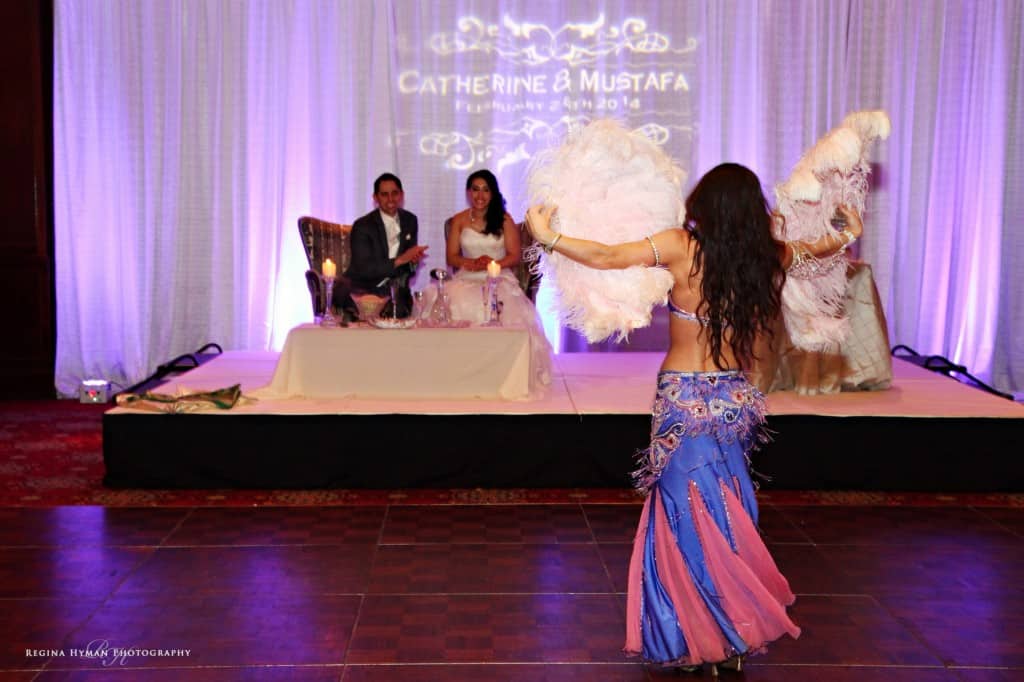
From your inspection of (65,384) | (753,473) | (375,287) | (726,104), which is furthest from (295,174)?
(753,473)

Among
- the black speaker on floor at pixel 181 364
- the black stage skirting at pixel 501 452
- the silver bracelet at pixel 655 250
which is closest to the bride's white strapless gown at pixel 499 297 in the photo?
the black stage skirting at pixel 501 452

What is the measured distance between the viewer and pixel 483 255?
6918 millimetres

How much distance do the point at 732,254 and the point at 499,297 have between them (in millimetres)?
3673

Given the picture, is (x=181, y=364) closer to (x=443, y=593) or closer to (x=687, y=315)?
(x=443, y=593)

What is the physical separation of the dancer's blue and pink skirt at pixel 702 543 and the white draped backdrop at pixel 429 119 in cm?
493

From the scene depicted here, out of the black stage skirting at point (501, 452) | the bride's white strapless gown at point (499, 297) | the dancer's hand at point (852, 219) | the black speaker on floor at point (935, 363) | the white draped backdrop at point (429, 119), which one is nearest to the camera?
the dancer's hand at point (852, 219)

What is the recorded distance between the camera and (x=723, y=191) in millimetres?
3020

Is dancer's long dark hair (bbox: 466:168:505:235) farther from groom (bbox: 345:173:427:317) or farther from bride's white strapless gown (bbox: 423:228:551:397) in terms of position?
groom (bbox: 345:173:427:317)

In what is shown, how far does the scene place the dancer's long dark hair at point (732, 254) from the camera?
9.93ft

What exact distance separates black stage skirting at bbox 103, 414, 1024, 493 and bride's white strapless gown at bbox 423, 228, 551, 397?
91cm

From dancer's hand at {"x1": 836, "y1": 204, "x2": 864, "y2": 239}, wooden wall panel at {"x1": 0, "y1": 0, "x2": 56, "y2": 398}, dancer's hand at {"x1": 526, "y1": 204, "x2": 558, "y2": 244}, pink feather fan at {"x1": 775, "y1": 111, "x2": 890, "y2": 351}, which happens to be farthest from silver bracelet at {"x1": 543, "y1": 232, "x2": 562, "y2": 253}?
wooden wall panel at {"x1": 0, "y1": 0, "x2": 56, "y2": 398}

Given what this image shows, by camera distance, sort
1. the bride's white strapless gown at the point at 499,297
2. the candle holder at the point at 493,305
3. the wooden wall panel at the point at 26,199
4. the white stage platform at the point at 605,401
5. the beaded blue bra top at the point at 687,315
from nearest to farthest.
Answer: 1. the beaded blue bra top at the point at 687,315
2. the white stage platform at the point at 605,401
3. the candle holder at the point at 493,305
4. the bride's white strapless gown at the point at 499,297
5. the wooden wall panel at the point at 26,199

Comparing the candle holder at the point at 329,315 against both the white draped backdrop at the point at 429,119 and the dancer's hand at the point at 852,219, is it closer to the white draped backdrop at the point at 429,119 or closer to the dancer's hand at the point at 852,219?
the white draped backdrop at the point at 429,119

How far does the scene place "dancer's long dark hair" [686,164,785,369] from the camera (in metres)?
3.03
